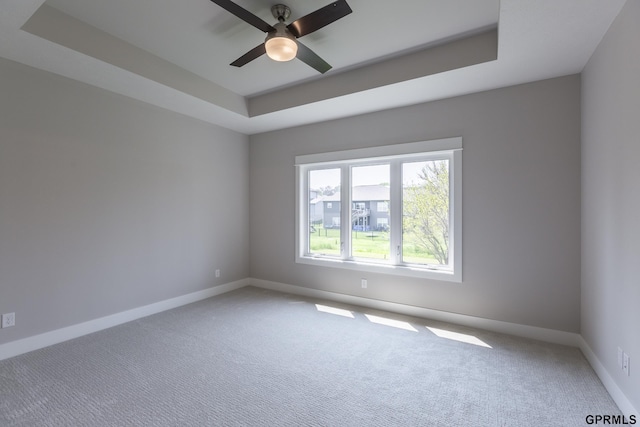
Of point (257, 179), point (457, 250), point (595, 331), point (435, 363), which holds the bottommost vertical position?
point (435, 363)

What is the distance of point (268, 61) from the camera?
307cm

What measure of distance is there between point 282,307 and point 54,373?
2.26m

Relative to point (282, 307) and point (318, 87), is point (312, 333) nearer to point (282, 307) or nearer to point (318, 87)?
point (282, 307)

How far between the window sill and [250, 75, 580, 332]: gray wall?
0.09m

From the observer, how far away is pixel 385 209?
394 centimetres

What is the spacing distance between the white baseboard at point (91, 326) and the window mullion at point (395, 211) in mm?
2728

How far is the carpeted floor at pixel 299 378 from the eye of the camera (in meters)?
1.86

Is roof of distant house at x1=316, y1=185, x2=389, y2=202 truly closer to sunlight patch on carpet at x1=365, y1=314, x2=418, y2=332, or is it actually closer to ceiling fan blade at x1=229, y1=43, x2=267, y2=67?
sunlight patch on carpet at x1=365, y1=314, x2=418, y2=332

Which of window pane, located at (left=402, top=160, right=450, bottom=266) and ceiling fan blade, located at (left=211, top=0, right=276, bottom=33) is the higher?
ceiling fan blade, located at (left=211, top=0, right=276, bottom=33)

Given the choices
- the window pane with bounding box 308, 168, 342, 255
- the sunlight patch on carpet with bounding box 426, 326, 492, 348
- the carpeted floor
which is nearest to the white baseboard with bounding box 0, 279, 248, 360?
the carpeted floor

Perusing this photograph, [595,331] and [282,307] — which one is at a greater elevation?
[595,331]

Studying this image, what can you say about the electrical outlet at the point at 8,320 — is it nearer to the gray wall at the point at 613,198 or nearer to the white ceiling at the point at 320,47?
the white ceiling at the point at 320,47

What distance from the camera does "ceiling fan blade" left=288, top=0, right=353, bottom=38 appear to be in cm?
187

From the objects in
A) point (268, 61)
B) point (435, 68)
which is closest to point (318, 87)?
point (268, 61)
